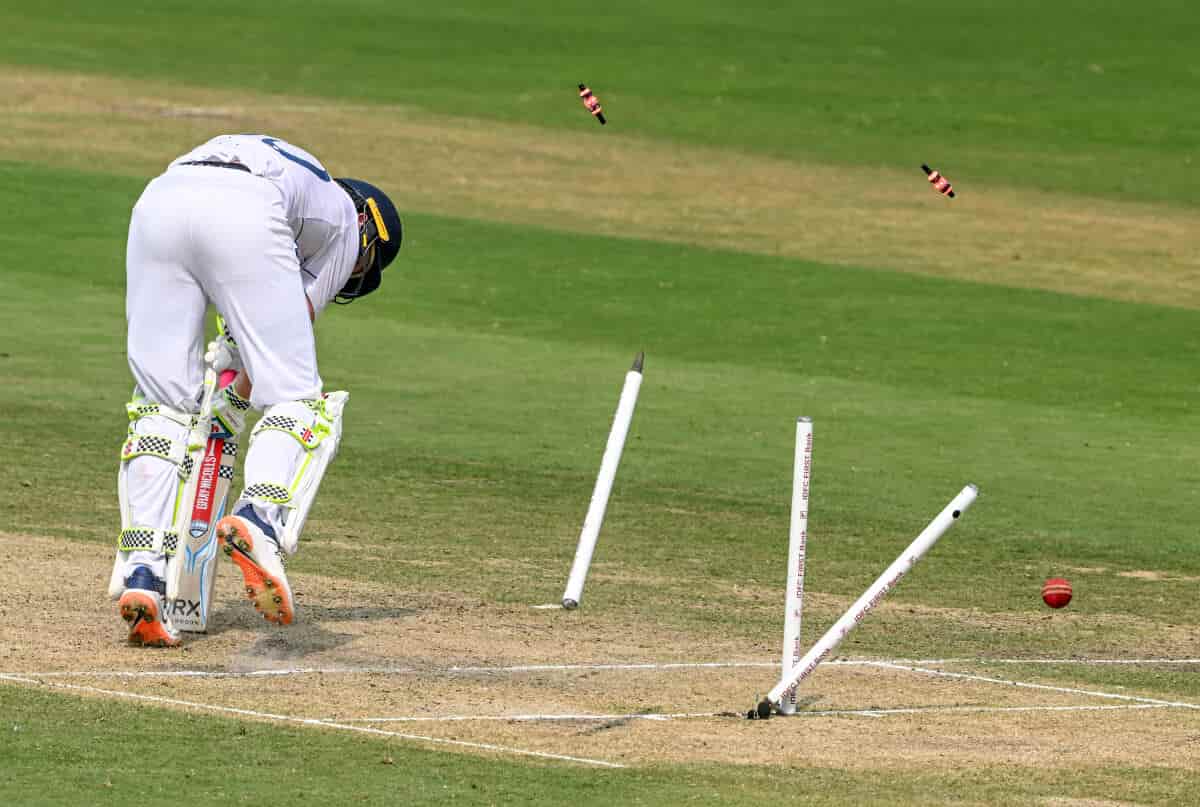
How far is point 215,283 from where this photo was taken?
9242 millimetres

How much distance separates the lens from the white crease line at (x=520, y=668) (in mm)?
8909

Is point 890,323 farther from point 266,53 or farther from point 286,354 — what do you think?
point 266,53

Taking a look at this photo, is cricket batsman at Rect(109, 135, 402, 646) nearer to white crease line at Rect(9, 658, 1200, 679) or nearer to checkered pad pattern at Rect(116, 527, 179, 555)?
checkered pad pattern at Rect(116, 527, 179, 555)

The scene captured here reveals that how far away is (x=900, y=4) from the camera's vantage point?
53531 mm

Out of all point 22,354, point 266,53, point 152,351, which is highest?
point 266,53

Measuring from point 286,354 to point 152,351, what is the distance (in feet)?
1.75

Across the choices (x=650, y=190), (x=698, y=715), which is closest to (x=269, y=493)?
(x=698, y=715)

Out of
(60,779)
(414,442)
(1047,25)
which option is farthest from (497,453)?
(1047,25)

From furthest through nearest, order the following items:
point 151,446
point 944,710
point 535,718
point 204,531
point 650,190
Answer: point 650,190 < point 204,531 < point 151,446 < point 944,710 < point 535,718

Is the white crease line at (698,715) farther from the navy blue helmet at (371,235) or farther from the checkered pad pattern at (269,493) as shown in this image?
the navy blue helmet at (371,235)

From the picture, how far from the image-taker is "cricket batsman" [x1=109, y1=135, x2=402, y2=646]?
30.1 feet

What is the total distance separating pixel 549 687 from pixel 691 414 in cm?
951

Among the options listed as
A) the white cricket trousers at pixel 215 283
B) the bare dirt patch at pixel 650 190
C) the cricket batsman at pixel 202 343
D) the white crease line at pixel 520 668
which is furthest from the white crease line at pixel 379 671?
the bare dirt patch at pixel 650 190

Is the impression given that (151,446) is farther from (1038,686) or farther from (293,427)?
(1038,686)
